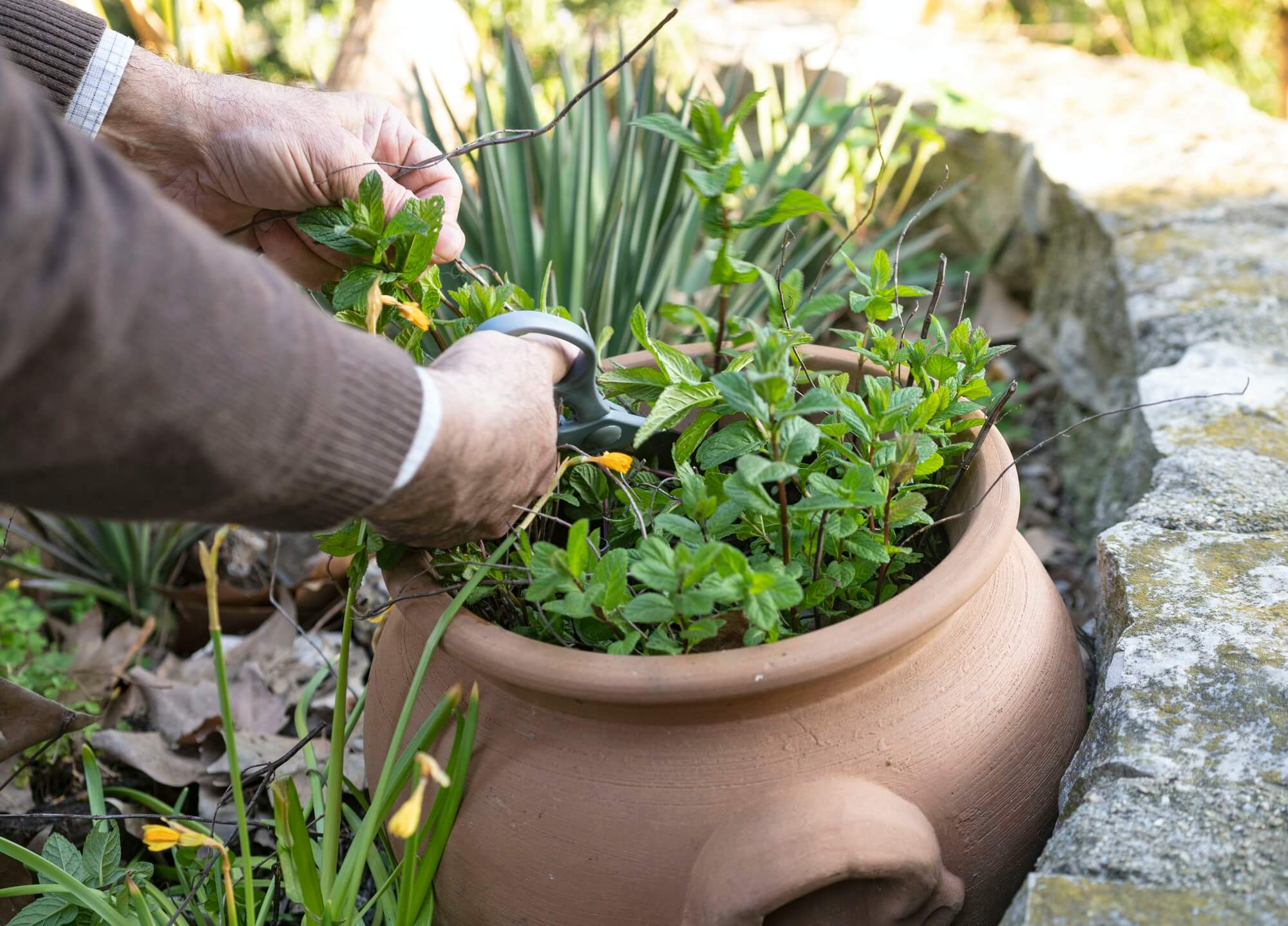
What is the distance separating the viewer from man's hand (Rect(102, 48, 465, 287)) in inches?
46.9

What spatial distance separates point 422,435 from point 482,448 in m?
0.06

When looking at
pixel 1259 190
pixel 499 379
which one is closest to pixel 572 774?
pixel 499 379

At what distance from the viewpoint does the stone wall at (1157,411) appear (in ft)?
2.81

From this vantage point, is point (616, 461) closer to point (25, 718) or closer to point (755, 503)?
point (755, 503)

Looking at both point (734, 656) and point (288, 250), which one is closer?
point (734, 656)

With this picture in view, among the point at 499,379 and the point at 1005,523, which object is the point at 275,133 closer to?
the point at 499,379

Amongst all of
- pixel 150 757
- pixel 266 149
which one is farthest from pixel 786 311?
pixel 150 757

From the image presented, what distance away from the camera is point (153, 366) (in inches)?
26.9

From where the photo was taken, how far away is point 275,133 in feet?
3.93

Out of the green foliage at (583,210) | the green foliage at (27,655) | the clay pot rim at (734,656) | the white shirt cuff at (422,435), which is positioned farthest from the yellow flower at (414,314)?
the green foliage at (27,655)

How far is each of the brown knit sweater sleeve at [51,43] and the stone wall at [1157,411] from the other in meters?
1.35

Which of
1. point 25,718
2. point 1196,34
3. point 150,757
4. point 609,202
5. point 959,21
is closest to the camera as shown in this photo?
point 25,718

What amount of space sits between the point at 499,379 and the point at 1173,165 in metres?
1.96

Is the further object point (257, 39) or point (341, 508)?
point (257, 39)
